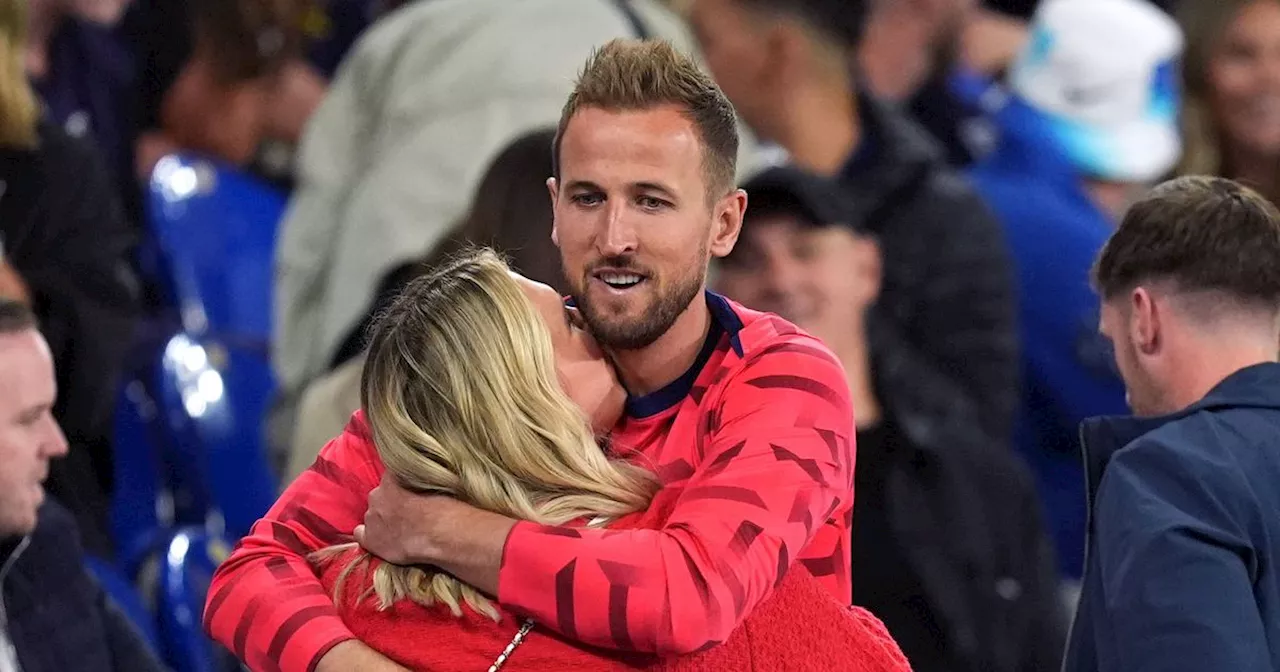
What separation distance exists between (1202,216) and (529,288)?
1092 millimetres

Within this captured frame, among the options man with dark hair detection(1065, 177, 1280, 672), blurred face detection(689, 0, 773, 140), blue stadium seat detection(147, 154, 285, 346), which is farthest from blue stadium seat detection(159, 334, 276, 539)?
man with dark hair detection(1065, 177, 1280, 672)

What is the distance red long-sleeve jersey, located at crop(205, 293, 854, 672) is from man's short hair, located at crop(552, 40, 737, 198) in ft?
0.69

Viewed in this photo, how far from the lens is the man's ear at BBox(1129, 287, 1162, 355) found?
3215mm

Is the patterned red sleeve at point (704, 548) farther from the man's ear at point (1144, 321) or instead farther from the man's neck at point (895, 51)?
the man's neck at point (895, 51)

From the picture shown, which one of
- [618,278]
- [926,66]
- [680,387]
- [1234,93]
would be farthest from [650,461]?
[926,66]

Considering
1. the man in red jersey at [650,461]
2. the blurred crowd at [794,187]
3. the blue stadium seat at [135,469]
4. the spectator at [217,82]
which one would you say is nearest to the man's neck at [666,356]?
the man in red jersey at [650,461]

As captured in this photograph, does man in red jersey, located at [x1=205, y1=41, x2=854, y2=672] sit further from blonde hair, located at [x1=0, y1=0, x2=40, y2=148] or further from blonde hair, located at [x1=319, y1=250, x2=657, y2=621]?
blonde hair, located at [x1=0, y1=0, x2=40, y2=148]

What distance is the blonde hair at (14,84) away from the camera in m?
4.80

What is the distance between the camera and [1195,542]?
2836 millimetres

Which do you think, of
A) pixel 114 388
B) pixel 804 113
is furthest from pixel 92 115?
pixel 804 113

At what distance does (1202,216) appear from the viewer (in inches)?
125

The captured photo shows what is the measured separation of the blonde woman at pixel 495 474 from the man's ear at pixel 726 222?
280 millimetres

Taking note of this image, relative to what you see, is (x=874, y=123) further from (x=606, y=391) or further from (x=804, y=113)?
(x=606, y=391)

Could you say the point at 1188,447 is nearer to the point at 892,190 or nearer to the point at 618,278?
the point at 618,278
